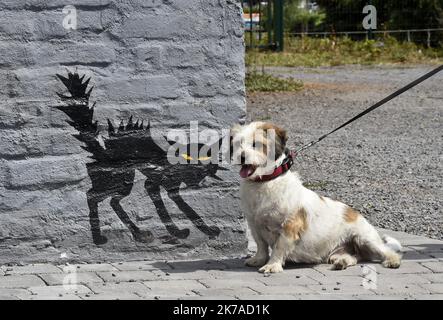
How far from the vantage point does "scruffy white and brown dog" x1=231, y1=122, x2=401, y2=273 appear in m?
6.04

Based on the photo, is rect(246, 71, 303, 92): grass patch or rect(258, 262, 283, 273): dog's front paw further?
rect(246, 71, 303, 92): grass patch

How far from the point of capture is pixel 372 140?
1282cm

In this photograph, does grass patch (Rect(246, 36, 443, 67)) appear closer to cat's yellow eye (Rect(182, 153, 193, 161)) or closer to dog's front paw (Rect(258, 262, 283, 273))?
cat's yellow eye (Rect(182, 153, 193, 161))

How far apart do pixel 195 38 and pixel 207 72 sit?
9.8 inches

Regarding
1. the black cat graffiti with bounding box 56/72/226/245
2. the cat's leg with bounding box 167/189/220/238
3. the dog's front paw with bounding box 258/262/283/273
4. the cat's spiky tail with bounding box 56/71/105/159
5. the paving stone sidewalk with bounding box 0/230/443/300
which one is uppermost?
the cat's spiky tail with bounding box 56/71/105/159

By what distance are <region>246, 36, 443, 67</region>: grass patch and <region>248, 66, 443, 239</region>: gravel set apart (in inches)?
54.8

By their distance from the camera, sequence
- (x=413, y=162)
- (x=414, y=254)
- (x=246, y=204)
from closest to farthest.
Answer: (x=246, y=204) < (x=414, y=254) < (x=413, y=162)

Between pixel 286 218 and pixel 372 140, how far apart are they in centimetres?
689

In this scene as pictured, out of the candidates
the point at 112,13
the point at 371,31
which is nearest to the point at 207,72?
the point at 112,13

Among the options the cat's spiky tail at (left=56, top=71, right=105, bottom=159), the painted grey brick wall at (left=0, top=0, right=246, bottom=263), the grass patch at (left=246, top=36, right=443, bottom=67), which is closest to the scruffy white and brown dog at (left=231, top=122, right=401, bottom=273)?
the painted grey brick wall at (left=0, top=0, right=246, bottom=263)

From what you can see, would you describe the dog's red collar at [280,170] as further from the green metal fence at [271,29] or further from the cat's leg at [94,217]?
the green metal fence at [271,29]
